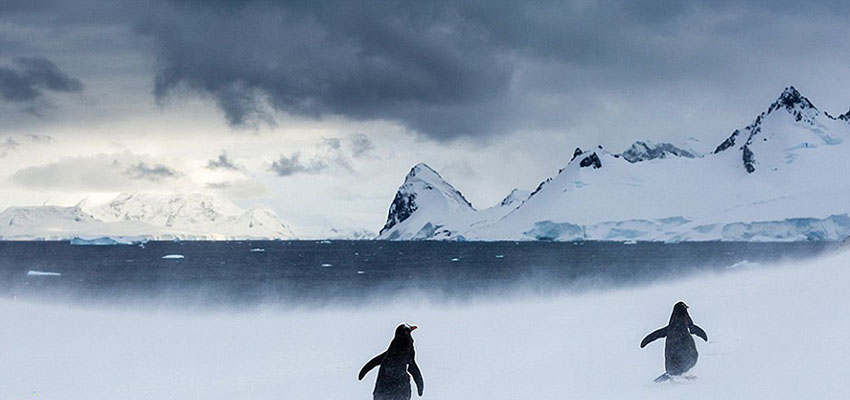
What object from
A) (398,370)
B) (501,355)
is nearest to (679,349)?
(398,370)

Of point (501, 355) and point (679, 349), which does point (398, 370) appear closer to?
point (679, 349)

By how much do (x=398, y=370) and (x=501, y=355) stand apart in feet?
30.8

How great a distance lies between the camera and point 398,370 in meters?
13.1

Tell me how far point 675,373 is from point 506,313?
22.0 m

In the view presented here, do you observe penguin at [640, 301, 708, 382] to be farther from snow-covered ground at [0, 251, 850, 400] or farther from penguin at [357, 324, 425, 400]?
penguin at [357, 324, 425, 400]

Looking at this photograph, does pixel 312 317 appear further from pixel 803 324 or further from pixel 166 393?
pixel 803 324

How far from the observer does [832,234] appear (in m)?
176

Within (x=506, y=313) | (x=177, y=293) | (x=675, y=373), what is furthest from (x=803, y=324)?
(x=177, y=293)

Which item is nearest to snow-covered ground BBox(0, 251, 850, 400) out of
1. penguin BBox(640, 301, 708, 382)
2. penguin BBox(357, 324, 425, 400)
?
penguin BBox(640, 301, 708, 382)

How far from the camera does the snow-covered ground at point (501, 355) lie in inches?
609

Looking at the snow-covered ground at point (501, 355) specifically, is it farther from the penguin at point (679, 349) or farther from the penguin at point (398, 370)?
the penguin at point (398, 370)

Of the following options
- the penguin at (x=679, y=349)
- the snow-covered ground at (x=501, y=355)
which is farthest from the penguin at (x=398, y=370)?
the penguin at (x=679, y=349)

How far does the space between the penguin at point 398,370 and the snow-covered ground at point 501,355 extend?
105 inches

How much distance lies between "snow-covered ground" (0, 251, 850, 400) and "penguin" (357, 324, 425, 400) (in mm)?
2667
